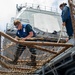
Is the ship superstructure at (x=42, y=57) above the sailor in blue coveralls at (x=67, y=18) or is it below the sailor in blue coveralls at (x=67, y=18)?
below

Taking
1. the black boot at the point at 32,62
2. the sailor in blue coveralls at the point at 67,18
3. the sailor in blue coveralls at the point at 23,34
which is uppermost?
the sailor in blue coveralls at the point at 67,18

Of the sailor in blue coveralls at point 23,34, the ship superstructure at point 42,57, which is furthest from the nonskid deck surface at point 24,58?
the sailor in blue coveralls at point 23,34

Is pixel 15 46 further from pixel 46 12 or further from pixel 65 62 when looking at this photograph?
pixel 46 12

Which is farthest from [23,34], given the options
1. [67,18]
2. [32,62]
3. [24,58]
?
[67,18]

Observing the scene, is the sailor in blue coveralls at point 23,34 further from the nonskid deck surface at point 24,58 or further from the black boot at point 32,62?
the nonskid deck surface at point 24,58

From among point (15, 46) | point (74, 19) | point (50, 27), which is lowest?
point (50, 27)

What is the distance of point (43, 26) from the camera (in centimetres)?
1961

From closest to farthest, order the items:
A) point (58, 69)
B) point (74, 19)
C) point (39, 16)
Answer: point (74, 19) → point (58, 69) → point (39, 16)

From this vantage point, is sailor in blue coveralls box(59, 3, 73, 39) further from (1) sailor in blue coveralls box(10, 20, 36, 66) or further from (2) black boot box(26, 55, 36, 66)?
(2) black boot box(26, 55, 36, 66)

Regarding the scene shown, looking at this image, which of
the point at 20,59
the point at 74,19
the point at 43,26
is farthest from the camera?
the point at 43,26

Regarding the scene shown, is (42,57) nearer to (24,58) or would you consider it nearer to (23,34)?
(24,58)

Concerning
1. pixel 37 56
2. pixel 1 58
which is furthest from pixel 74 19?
pixel 1 58

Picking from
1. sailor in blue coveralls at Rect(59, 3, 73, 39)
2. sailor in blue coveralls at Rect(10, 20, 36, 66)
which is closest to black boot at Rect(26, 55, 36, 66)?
sailor in blue coveralls at Rect(10, 20, 36, 66)

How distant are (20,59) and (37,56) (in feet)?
1.49
